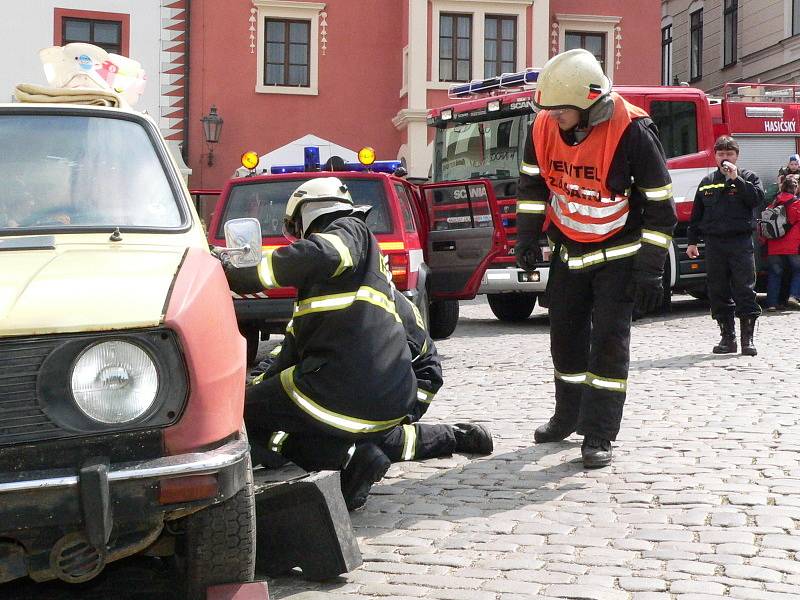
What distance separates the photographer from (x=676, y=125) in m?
15.4

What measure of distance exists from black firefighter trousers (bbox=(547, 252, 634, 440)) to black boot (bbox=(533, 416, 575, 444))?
0.98ft

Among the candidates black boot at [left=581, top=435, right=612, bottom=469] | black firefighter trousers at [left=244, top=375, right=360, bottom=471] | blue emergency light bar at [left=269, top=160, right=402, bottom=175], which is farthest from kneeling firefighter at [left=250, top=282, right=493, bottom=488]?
blue emergency light bar at [left=269, top=160, right=402, bottom=175]

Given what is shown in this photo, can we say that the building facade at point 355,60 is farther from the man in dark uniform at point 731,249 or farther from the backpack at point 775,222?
the man in dark uniform at point 731,249

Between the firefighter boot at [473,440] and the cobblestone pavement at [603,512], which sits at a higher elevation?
the firefighter boot at [473,440]

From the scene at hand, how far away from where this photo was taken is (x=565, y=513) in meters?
5.10

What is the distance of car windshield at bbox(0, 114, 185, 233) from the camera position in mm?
4262

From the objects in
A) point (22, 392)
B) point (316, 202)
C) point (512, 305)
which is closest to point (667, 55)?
point (512, 305)

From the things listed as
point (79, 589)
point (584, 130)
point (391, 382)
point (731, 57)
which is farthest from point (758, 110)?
point (731, 57)

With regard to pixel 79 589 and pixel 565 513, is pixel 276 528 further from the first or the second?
pixel 565 513

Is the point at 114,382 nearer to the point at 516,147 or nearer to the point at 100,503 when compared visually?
the point at 100,503

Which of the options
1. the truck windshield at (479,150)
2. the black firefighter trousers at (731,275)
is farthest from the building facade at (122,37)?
the black firefighter trousers at (731,275)

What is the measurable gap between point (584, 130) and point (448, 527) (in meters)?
2.20

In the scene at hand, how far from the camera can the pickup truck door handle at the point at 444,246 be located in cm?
1203

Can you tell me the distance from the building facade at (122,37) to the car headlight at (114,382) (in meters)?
24.5
